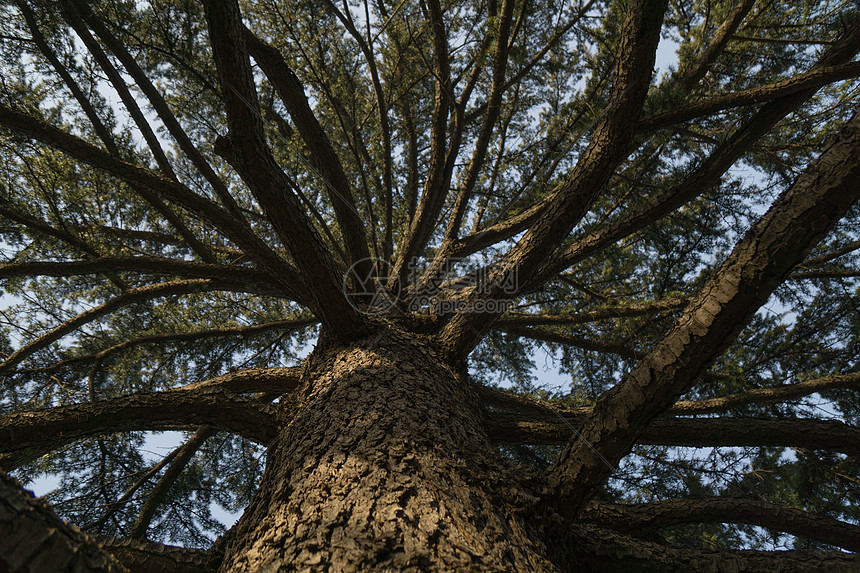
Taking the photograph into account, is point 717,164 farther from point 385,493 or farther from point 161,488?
point 161,488

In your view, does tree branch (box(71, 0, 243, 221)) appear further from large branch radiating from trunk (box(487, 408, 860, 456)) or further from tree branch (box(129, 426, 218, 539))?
large branch radiating from trunk (box(487, 408, 860, 456))

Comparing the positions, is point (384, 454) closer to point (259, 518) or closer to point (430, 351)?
point (259, 518)

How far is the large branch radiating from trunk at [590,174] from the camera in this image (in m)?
1.90

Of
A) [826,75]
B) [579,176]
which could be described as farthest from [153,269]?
[826,75]

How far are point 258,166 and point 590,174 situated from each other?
4.96 ft

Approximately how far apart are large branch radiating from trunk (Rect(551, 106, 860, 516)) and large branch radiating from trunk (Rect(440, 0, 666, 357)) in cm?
85

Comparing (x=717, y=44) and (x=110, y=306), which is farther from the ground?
(x=717, y=44)

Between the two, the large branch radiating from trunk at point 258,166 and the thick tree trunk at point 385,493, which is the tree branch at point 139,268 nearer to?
the large branch radiating from trunk at point 258,166

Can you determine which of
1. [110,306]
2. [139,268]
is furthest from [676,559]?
[110,306]

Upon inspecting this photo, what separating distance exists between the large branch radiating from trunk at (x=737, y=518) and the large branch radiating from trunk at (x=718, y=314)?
0.56 meters

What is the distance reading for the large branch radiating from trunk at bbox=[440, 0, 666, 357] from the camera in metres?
1.90

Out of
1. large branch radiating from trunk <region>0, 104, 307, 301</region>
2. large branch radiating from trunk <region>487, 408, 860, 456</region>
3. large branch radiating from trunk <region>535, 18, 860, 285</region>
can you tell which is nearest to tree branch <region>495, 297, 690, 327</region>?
large branch radiating from trunk <region>535, 18, 860, 285</region>

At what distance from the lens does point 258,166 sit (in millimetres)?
1866

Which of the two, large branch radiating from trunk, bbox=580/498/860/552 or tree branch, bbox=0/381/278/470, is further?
tree branch, bbox=0/381/278/470
